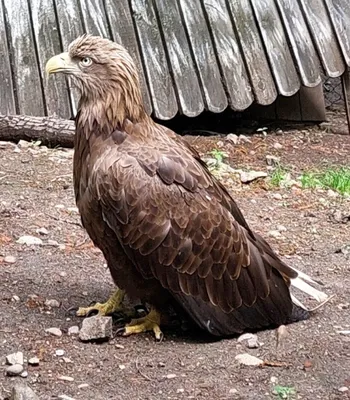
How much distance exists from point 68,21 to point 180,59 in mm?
1130

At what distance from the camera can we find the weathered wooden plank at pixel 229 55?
359 inches

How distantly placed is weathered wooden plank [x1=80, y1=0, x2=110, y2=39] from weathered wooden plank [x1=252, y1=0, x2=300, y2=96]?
4.94ft

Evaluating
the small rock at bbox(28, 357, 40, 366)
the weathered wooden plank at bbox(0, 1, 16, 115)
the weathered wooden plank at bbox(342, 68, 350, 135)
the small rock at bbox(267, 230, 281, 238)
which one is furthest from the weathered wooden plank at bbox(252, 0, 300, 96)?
the small rock at bbox(28, 357, 40, 366)

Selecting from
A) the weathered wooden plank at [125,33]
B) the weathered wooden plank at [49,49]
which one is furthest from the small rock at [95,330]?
the weathered wooden plank at [125,33]

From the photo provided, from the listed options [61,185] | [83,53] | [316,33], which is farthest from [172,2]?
[83,53]

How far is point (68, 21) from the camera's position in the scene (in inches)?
348

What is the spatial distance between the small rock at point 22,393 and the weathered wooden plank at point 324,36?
6235mm

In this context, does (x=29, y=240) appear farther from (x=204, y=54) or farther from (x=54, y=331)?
(x=204, y=54)

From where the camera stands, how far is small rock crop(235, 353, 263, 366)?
14.4 ft

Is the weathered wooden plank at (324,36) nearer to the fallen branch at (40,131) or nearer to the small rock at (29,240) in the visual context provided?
the fallen branch at (40,131)

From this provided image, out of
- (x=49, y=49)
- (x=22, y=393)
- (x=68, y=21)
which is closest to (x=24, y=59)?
(x=49, y=49)

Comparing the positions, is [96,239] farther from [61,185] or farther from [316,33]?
[316,33]

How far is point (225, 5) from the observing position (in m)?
9.16

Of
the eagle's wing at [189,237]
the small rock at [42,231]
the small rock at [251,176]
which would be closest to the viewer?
the eagle's wing at [189,237]
